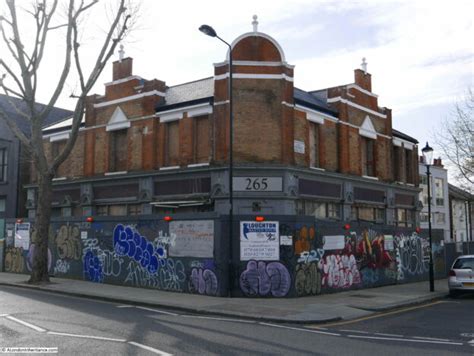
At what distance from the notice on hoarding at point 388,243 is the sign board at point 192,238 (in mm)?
8920

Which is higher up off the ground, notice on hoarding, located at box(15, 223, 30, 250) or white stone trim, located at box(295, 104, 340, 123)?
white stone trim, located at box(295, 104, 340, 123)

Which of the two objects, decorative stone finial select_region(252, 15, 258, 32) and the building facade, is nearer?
decorative stone finial select_region(252, 15, 258, 32)

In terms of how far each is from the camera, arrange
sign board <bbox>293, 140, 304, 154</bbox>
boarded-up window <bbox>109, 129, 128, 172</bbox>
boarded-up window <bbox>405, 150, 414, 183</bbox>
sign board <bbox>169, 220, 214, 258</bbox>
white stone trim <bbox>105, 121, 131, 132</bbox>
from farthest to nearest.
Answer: boarded-up window <bbox>405, 150, 414, 183</bbox>, boarded-up window <bbox>109, 129, 128, 172</bbox>, white stone trim <bbox>105, 121, 131, 132</bbox>, sign board <bbox>293, 140, 304, 154</bbox>, sign board <bbox>169, 220, 214, 258</bbox>

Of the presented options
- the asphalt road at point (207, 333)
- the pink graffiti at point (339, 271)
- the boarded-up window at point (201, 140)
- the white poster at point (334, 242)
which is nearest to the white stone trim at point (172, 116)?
the boarded-up window at point (201, 140)

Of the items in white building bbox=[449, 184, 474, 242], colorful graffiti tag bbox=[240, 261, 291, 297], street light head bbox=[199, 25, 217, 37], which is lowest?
colorful graffiti tag bbox=[240, 261, 291, 297]

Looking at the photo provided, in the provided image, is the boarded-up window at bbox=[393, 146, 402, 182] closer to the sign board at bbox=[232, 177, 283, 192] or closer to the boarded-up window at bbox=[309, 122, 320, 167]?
the boarded-up window at bbox=[309, 122, 320, 167]

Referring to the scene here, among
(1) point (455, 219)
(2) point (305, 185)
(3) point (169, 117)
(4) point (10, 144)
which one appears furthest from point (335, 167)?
(1) point (455, 219)

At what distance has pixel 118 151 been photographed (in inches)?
1095

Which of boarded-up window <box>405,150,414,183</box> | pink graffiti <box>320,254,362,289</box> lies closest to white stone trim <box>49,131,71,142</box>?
pink graffiti <box>320,254,362,289</box>

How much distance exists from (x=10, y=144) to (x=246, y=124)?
20138 mm

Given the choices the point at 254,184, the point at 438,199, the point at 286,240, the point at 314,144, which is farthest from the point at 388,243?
the point at 438,199

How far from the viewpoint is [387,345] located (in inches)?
363

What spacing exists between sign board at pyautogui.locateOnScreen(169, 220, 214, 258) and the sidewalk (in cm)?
151

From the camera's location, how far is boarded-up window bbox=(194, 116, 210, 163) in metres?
23.8
